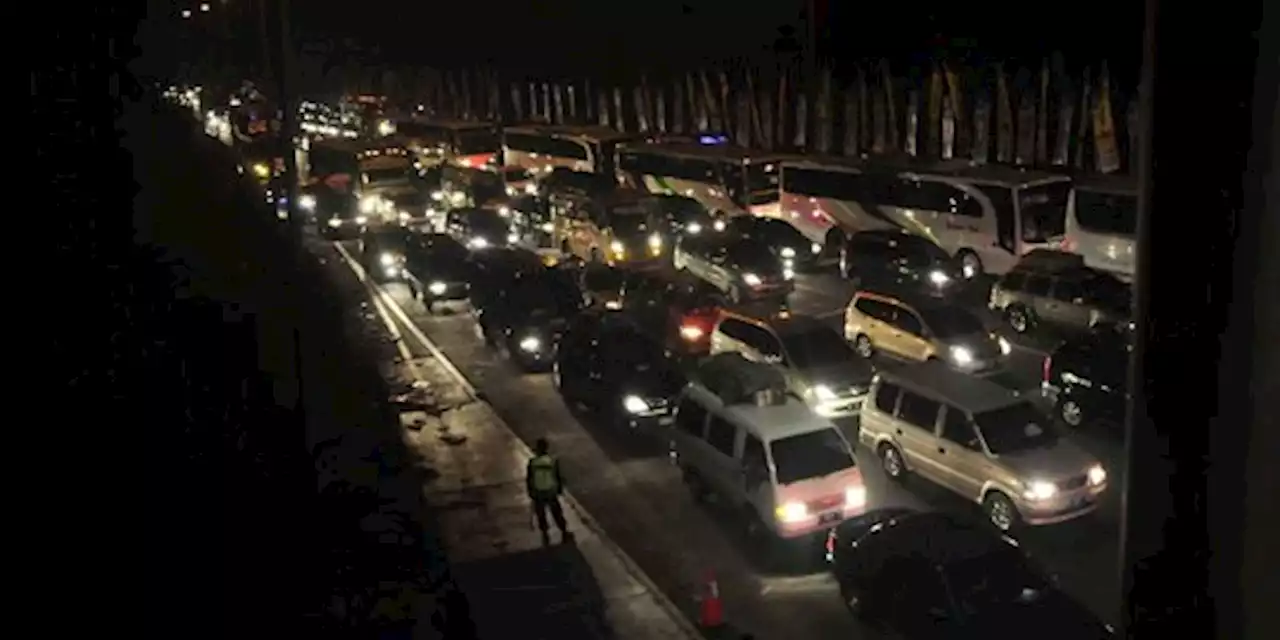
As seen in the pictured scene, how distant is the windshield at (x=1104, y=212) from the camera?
1073 inches

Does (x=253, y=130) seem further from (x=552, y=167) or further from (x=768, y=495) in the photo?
(x=768, y=495)

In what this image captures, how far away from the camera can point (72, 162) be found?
717cm

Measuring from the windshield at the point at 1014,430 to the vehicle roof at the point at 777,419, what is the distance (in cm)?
187

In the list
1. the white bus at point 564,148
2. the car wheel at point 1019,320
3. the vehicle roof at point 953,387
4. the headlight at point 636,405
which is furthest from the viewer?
the white bus at point 564,148

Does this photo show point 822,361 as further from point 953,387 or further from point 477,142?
point 477,142

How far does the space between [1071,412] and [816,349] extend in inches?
159

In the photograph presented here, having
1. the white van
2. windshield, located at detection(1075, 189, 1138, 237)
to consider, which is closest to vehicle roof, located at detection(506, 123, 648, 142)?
windshield, located at detection(1075, 189, 1138, 237)

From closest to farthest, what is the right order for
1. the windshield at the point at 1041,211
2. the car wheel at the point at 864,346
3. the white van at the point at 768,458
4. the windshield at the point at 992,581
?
the windshield at the point at 992,581
the white van at the point at 768,458
the car wheel at the point at 864,346
the windshield at the point at 1041,211

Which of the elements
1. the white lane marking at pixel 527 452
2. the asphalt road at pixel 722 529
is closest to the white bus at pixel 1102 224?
the asphalt road at pixel 722 529

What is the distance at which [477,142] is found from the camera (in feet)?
188

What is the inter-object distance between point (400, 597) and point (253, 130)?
51160 millimetres

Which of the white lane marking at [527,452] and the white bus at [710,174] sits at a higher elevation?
the white bus at [710,174]

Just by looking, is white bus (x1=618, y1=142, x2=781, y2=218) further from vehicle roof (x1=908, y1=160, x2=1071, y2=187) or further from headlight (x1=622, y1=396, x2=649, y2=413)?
headlight (x1=622, y1=396, x2=649, y2=413)

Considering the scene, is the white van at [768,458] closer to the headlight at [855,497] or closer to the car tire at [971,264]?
the headlight at [855,497]
